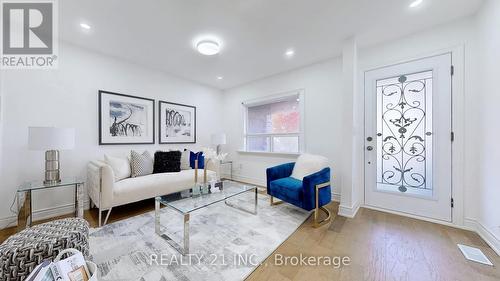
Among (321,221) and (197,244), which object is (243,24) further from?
(321,221)

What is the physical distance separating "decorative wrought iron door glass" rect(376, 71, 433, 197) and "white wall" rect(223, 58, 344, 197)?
0.58 m

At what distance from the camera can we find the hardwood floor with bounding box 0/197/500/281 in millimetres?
1434

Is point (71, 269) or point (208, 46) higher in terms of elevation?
point (208, 46)

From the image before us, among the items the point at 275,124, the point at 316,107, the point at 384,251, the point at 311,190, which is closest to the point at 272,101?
the point at 275,124

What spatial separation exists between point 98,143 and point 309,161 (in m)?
3.35

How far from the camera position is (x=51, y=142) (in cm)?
199

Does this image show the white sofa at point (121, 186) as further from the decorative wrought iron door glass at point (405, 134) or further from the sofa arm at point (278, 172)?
the decorative wrought iron door glass at point (405, 134)

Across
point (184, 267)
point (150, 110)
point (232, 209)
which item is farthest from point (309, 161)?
point (150, 110)

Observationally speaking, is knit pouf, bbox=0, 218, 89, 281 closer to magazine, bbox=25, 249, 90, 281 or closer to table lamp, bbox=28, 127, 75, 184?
magazine, bbox=25, 249, 90, 281

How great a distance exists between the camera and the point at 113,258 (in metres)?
1.60

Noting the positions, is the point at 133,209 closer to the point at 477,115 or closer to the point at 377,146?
the point at 377,146

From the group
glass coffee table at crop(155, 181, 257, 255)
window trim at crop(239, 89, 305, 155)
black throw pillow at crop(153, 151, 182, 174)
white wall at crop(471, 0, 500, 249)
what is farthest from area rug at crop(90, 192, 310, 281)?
white wall at crop(471, 0, 500, 249)

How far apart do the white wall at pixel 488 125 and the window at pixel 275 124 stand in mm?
2160

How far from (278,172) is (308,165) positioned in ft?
1.58
